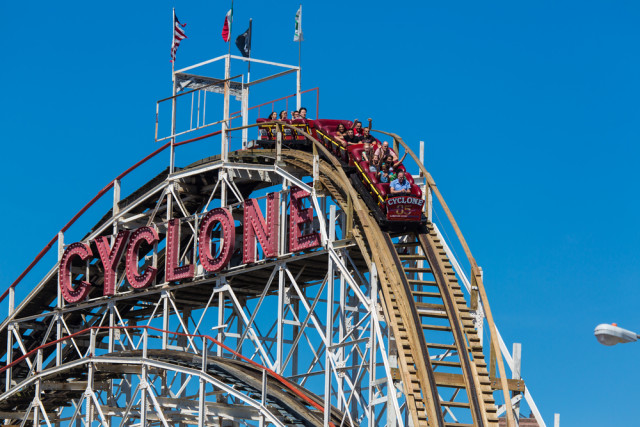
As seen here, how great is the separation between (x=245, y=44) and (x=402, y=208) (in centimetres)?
1258

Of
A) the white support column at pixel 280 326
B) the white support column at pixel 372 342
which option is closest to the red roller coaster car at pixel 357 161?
→ the white support column at pixel 372 342

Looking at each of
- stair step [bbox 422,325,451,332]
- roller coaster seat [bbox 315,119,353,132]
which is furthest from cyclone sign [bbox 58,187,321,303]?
stair step [bbox 422,325,451,332]

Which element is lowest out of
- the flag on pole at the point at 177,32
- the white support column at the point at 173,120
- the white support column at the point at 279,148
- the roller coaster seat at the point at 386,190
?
the roller coaster seat at the point at 386,190

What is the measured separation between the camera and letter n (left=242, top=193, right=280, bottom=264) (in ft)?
112

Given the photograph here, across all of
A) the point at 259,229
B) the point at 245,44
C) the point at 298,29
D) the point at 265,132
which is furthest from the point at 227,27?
the point at 259,229

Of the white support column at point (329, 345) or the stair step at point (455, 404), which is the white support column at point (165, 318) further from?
the stair step at point (455, 404)

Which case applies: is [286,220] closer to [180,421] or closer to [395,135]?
[395,135]

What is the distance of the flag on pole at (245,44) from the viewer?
40969mm

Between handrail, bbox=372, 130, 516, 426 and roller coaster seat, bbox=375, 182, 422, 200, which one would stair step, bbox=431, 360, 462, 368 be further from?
roller coaster seat, bbox=375, 182, 422, 200

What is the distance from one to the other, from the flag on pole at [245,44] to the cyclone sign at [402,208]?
40.2 feet

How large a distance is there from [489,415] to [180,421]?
502 inches

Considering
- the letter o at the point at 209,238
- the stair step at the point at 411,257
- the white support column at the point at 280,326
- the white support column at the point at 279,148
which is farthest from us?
the letter o at the point at 209,238

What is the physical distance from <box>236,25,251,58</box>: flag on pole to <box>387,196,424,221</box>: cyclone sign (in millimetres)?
12241

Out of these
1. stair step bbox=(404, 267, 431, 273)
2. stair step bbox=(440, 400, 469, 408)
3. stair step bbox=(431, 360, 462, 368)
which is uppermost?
stair step bbox=(404, 267, 431, 273)
